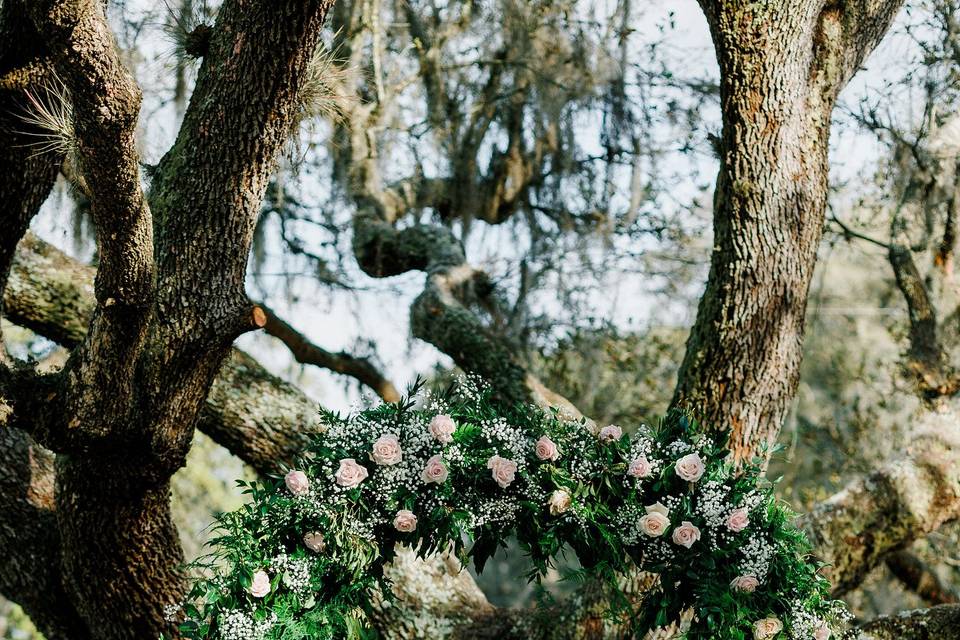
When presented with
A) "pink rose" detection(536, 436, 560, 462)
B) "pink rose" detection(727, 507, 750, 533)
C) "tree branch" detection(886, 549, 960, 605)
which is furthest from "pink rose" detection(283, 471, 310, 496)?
"tree branch" detection(886, 549, 960, 605)

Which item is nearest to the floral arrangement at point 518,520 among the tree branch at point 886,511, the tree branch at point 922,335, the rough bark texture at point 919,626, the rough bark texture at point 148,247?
the rough bark texture at point 148,247

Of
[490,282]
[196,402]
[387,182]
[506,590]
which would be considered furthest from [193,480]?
[506,590]

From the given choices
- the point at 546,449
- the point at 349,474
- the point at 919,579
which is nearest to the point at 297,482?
the point at 349,474

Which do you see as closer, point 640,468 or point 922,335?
point 640,468

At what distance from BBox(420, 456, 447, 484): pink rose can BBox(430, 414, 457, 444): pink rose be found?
85mm

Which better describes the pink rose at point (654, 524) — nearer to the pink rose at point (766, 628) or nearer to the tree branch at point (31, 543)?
the pink rose at point (766, 628)

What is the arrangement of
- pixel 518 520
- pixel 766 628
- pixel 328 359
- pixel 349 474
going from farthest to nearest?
pixel 328 359
pixel 518 520
pixel 349 474
pixel 766 628

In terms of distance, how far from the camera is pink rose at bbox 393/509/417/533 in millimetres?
3121

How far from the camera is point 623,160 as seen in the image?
6.15 metres

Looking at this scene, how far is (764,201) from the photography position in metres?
3.52

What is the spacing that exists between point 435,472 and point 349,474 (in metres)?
0.28

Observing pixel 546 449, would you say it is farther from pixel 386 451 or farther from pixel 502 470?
pixel 386 451

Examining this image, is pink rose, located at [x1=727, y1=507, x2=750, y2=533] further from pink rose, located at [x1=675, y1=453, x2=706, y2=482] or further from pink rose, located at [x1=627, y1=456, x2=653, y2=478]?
pink rose, located at [x1=627, y1=456, x2=653, y2=478]

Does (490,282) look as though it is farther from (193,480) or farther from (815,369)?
(815,369)
